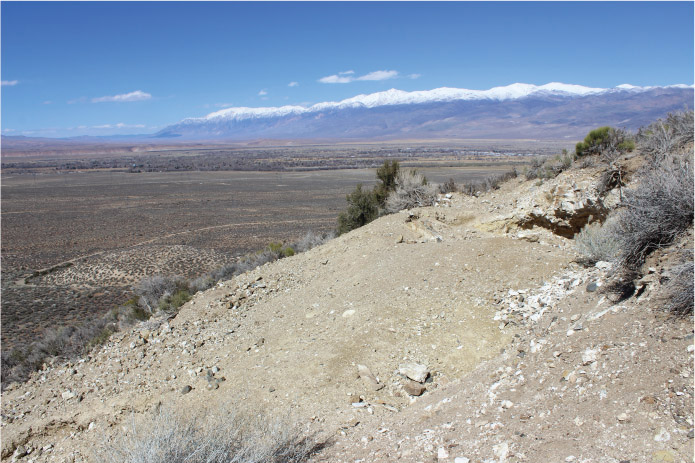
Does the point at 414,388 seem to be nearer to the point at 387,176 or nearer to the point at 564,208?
the point at 564,208

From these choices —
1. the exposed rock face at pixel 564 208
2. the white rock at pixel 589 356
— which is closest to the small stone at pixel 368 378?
the white rock at pixel 589 356

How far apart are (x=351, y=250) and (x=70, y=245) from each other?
25574 millimetres

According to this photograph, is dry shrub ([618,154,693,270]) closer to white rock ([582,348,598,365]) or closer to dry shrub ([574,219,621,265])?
dry shrub ([574,219,621,265])

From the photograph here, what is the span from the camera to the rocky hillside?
3760 mm

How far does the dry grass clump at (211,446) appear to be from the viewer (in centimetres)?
369

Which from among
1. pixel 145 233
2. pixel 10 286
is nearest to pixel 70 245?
pixel 145 233

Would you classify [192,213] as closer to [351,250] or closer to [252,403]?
[351,250]

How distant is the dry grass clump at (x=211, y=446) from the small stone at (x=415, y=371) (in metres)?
1.88

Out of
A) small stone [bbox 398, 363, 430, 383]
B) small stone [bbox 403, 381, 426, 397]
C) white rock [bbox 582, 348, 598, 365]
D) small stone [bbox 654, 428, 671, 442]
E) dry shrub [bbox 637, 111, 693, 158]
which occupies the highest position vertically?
dry shrub [bbox 637, 111, 693, 158]

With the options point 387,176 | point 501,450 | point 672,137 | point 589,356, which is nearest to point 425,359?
point 589,356

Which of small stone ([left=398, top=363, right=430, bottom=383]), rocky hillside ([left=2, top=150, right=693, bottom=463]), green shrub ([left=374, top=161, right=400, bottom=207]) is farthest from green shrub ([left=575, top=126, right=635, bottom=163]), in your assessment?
green shrub ([left=374, top=161, right=400, bottom=207])

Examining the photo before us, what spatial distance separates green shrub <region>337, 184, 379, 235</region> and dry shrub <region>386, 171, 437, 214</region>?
142cm

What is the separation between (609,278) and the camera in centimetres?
595

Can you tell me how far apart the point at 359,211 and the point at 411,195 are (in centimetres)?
305
